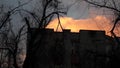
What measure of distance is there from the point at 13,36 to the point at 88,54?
35.8 metres

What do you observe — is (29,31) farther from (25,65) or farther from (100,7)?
(100,7)

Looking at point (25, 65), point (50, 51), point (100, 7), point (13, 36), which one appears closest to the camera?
point (100, 7)

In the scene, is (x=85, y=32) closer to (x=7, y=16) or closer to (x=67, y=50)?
(x=67, y=50)

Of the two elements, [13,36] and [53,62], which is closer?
[13,36]

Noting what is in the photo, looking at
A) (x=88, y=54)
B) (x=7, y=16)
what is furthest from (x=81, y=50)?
(x=7, y=16)

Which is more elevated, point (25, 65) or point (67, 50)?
point (25, 65)

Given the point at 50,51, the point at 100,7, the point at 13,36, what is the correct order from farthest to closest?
1. the point at 50,51
2. the point at 13,36
3. the point at 100,7

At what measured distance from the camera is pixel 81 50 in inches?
3083

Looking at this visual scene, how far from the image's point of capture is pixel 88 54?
3000 inches

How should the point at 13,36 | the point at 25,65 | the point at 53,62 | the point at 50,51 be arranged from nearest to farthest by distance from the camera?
the point at 25,65
the point at 13,36
the point at 50,51
the point at 53,62

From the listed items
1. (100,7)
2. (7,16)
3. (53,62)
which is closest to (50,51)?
(53,62)

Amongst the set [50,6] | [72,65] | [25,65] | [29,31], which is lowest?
[72,65]

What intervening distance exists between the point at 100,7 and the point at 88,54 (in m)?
48.0

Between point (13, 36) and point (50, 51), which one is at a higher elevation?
point (13, 36)
